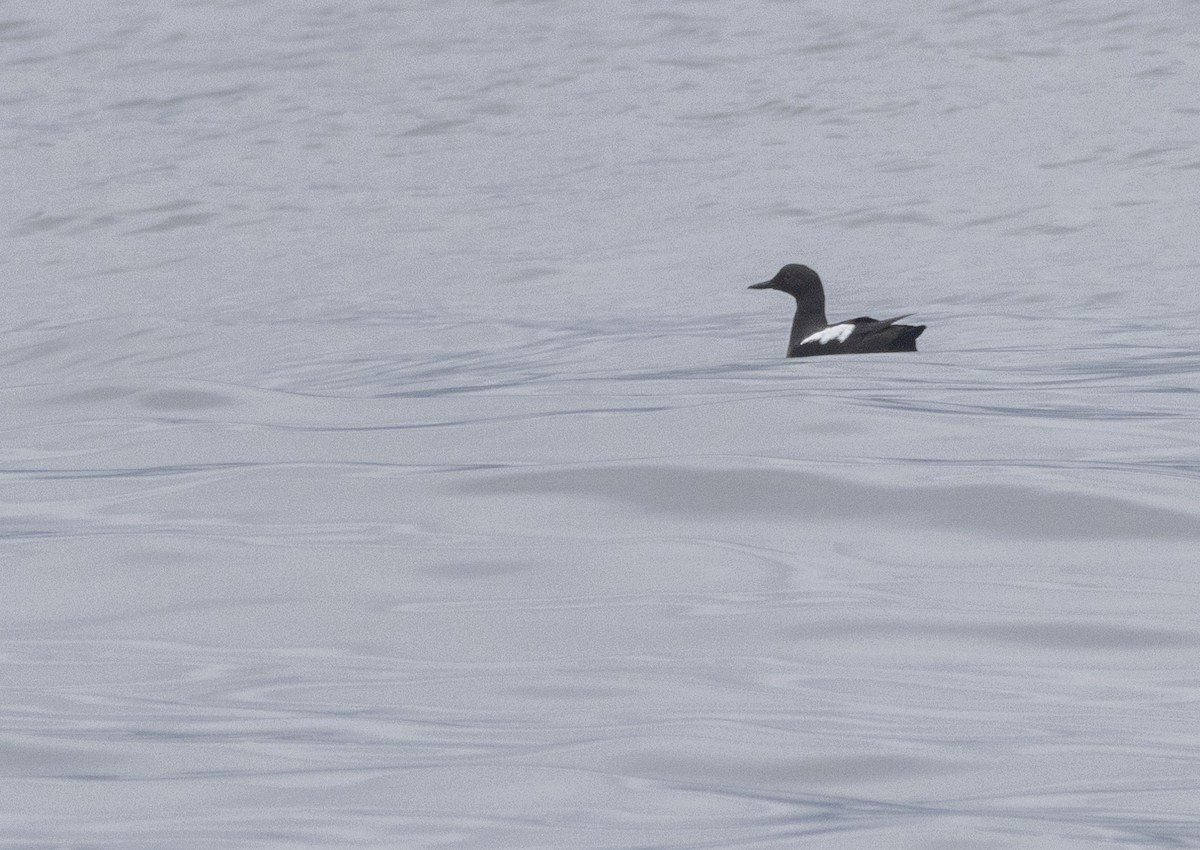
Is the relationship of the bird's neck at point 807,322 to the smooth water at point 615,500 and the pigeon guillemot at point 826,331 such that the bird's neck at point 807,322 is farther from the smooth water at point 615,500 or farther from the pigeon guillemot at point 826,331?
the smooth water at point 615,500

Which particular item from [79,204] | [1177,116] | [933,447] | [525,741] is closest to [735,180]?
[1177,116]

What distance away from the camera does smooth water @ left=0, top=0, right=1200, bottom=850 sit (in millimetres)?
3484

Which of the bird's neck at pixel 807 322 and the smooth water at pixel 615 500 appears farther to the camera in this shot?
the bird's neck at pixel 807 322

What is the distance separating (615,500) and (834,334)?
491 centimetres

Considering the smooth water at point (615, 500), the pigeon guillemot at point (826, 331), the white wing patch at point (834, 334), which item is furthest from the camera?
the white wing patch at point (834, 334)

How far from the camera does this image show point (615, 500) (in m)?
6.21

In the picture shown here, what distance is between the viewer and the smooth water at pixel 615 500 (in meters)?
3.48

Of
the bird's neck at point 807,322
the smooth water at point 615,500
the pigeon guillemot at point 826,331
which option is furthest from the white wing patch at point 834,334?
the bird's neck at point 807,322

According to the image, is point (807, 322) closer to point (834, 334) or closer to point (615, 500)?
point (834, 334)

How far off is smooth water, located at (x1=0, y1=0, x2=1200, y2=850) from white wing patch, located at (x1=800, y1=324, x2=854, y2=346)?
17 cm

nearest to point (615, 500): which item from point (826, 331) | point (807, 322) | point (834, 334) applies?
point (834, 334)

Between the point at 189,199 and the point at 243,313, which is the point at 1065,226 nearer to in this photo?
the point at 243,313

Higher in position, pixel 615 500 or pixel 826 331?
pixel 615 500

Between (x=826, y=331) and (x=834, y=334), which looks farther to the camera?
(x=826, y=331)
